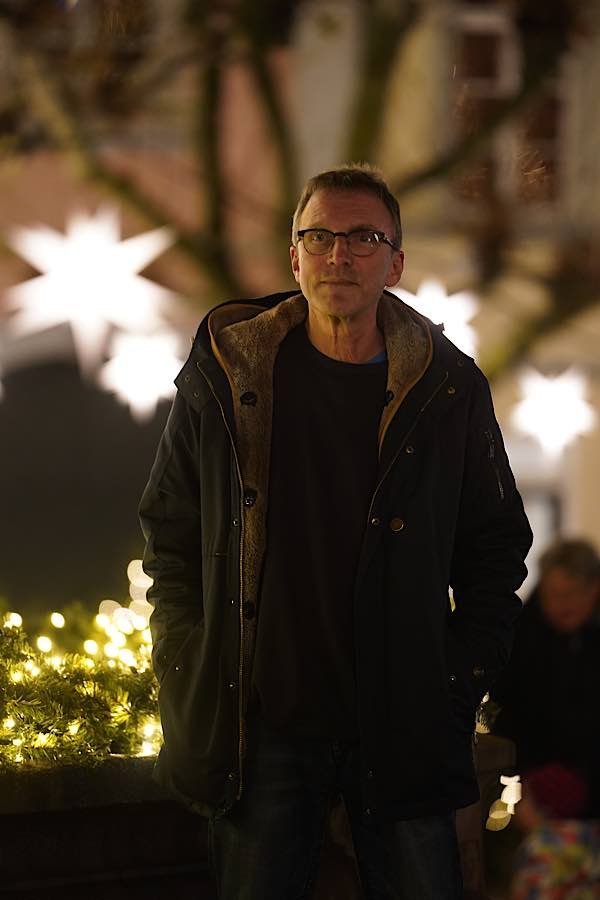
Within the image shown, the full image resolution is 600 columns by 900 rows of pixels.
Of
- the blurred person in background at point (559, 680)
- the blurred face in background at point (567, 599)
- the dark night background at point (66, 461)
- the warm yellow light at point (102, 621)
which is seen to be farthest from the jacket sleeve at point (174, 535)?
the dark night background at point (66, 461)

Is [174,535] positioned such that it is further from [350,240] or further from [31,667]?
[31,667]

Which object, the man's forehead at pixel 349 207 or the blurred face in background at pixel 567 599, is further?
the blurred face in background at pixel 567 599

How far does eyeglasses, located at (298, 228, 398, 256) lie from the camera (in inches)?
126

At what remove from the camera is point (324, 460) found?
126 inches

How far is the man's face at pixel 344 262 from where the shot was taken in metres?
3.19

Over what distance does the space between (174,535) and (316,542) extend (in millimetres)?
351

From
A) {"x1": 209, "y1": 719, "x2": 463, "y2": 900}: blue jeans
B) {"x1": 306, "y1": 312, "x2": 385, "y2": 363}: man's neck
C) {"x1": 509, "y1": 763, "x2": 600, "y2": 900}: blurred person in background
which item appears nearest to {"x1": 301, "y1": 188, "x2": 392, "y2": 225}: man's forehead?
{"x1": 306, "y1": 312, "x2": 385, "y2": 363}: man's neck

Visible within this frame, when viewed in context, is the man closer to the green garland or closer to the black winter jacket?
the black winter jacket

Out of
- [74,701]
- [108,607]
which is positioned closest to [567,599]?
[108,607]

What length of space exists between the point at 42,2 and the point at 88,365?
1997mm

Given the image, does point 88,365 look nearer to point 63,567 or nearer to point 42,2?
point 42,2

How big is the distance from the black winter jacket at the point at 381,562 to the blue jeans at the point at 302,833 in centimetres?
4

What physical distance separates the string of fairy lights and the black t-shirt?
44.0 inches

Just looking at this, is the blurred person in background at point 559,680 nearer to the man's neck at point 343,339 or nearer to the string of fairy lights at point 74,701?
the string of fairy lights at point 74,701
